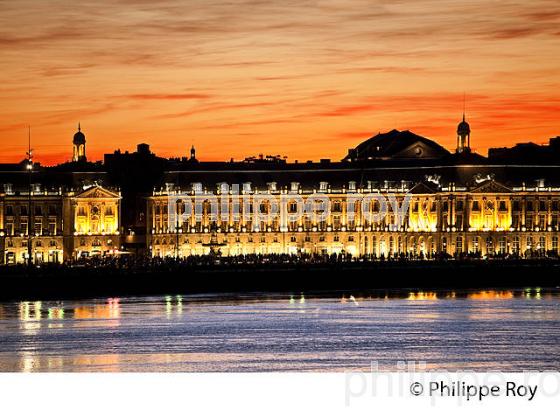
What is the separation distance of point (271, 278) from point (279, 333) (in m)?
27.4

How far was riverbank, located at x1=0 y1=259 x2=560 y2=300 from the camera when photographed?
2923 inches

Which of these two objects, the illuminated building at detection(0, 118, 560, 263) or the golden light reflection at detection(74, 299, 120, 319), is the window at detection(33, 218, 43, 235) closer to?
the illuminated building at detection(0, 118, 560, 263)

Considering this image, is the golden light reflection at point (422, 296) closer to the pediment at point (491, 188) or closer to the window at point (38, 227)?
the pediment at point (491, 188)

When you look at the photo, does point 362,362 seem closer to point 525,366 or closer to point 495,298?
point 525,366

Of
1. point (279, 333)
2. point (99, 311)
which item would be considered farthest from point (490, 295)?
point (279, 333)

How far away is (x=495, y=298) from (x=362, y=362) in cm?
2999

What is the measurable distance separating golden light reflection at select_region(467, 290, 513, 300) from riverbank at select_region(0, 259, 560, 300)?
3.77 metres

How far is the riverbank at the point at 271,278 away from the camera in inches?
2923

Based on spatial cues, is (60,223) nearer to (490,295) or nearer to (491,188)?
(491,188)

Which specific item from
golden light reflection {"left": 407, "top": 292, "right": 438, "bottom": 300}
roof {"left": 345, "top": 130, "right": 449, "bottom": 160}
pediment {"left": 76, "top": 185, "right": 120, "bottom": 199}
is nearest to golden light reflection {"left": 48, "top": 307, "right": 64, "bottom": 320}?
golden light reflection {"left": 407, "top": 292, "right": 438, "bottom": 300}

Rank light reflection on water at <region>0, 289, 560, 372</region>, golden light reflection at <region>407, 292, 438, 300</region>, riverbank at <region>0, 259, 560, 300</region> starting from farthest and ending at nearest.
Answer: golden light reflection at <region>407, 292, 438, 300</region>
riverbank at <region>0, 259, 560, 300</region>
light reflection on water at <region>0, 289, 560, 372</region>

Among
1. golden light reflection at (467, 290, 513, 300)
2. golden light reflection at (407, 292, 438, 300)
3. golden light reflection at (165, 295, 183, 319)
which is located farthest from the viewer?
golden light reflection at (407, 292, 438, 300)
